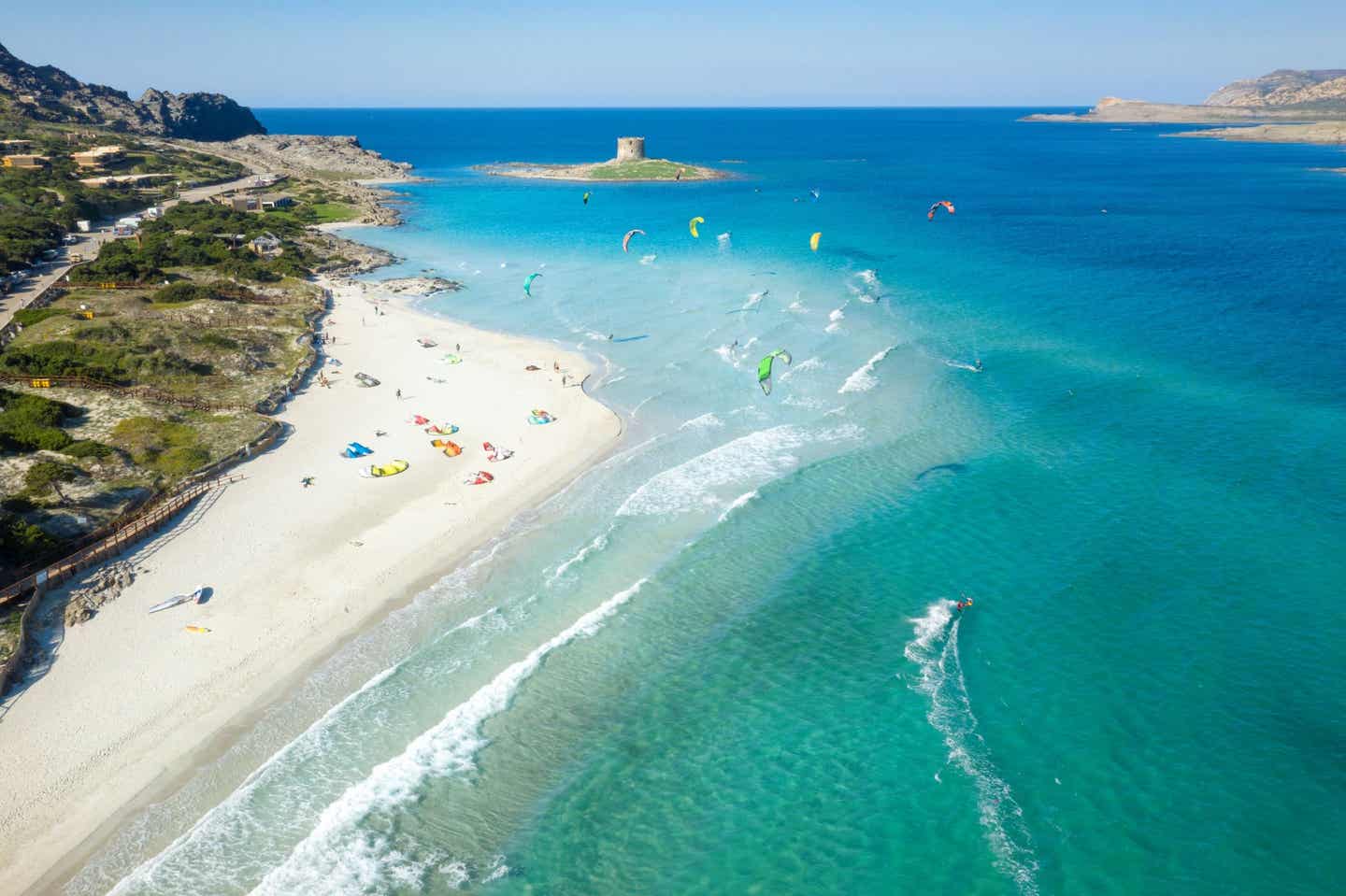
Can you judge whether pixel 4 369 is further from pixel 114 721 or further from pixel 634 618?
pixel 634 618

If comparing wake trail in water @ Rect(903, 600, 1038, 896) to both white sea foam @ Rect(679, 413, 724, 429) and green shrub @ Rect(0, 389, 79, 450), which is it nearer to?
white sea foam @ Rect(679, 413, 724, 429)

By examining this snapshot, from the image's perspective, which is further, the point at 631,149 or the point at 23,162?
the point at 631,149

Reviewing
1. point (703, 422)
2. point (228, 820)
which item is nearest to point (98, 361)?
point (703, 422)

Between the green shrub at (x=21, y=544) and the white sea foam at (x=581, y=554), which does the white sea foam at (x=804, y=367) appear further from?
the green shrub at (x=21, y=544)

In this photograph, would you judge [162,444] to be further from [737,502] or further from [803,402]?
[803,402]

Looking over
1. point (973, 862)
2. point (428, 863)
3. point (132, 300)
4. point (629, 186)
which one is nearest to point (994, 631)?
point (973, 862)

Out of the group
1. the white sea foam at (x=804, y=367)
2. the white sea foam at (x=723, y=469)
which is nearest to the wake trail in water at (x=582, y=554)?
the white sea foam at (x=723, y=469)

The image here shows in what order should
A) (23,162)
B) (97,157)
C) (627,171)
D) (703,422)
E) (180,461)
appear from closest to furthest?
(180,461)
(703,422)
(23,162)
(97,157)
(627,171)
